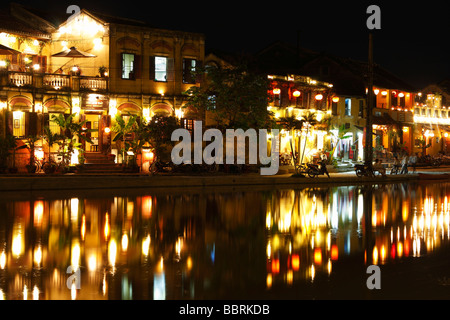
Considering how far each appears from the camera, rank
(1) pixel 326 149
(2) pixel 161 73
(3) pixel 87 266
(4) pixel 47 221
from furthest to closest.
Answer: (1) pixel 326 149 → (2) pixel 161 73 → (4) pixel 47 221 → (3) pixel 87 266

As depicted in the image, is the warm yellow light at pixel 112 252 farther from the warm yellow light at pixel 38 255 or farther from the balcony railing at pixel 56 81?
the balcony railing at pixel 56 81

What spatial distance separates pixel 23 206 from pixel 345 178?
2048 cm

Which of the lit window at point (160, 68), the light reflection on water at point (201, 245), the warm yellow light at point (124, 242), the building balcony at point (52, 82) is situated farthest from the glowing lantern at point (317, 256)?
the lit window at point (160, 68)

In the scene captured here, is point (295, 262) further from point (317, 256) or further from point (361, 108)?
point (361, 108)

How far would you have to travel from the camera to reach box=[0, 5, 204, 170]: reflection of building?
103 ft

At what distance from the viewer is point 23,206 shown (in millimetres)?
17906

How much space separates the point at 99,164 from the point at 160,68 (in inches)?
313

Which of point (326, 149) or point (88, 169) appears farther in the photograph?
point (326, 149)

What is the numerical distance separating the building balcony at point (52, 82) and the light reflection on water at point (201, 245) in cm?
1333

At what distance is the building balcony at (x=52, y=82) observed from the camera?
30781 mm

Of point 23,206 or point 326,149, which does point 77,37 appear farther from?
point 326,149

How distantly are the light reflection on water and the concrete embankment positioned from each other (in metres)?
3.95

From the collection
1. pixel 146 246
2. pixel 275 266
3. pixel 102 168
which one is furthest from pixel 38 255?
pixel 102 168
